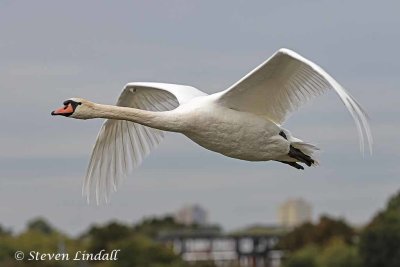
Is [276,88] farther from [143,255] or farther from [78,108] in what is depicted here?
[143,255]

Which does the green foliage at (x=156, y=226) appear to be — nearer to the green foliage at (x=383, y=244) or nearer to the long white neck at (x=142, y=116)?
the green foliage at (x=383, y=244)

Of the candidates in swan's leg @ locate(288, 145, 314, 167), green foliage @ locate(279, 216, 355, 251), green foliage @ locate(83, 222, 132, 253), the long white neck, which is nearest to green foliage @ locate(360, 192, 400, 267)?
green foliage @ locate(279, 216, 355, 251)

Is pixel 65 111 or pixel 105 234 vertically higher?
pixel 105 234

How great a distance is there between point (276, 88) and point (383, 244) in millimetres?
79795

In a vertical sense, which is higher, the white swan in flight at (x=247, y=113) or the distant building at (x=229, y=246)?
the distant building at (x=229, y=246)

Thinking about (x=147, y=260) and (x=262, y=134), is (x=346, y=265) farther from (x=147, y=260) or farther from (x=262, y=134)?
(x=262, y=134)

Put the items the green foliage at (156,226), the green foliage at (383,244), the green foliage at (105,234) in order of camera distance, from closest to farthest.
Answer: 1. the green foliage at (383,244)
2. the green foliage at (105,234)
3. the green foliage at (156,226)

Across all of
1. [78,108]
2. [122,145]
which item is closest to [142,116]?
[78,108]

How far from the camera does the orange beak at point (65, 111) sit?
25.2 metres

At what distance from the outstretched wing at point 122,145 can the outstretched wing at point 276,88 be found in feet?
9.55

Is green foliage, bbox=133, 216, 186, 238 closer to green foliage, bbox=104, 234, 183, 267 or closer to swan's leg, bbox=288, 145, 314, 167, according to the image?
green foliage, bbox=104, 234, 183, 267

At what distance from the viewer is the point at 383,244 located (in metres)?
104

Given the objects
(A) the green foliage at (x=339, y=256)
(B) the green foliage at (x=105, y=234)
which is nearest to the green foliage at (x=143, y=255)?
(B) the green foliage at (x=105, y=234)

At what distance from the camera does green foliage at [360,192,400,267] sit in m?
103
